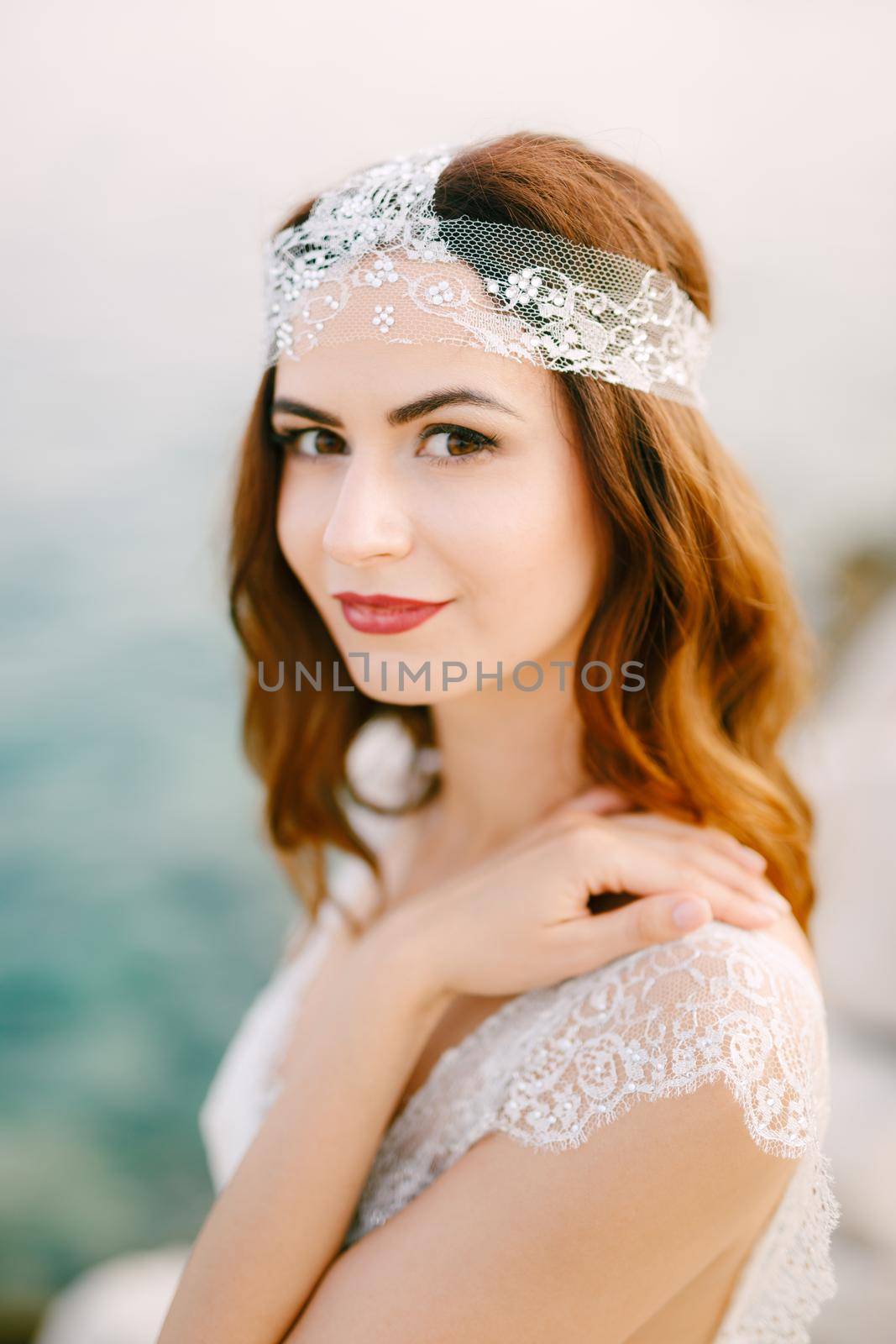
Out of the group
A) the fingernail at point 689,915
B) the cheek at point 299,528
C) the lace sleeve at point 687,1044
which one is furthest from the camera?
the cheek at point 299,528

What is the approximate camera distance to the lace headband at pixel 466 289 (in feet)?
4.04

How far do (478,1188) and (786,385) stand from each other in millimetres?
2765

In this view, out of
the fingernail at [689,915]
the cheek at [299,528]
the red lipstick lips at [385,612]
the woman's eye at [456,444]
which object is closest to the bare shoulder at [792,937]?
the fingernail at [689,915]

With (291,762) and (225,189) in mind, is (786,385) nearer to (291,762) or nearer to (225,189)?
(225,189)

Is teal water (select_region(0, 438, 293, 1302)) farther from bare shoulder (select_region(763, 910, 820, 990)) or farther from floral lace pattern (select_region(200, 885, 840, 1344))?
bare shoulder (select_region(763, 910, 820, 990))

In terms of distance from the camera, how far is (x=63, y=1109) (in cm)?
294

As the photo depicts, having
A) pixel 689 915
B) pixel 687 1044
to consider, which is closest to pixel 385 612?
pixel 689 915

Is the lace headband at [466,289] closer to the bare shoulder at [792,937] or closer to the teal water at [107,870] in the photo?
the bare shoulder at [792,937]

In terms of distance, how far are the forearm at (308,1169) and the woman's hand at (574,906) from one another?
6cm

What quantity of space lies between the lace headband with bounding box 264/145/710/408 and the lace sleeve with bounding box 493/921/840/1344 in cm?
81

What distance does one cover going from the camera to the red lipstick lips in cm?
134

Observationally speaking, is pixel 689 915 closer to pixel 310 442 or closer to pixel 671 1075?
pixel 671 1075

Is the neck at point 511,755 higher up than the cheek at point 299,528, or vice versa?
the cheek at point 299,528

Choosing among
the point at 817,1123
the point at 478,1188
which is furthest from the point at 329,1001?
the point at 817,1123
